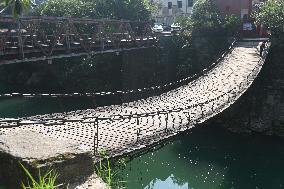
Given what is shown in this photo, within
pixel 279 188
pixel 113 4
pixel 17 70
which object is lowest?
pixel 279 188

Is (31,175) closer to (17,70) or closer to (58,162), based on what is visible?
(58,162)

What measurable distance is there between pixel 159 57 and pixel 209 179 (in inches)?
688

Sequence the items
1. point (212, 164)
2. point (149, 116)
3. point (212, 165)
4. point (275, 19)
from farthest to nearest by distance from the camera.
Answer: point (275, 19) → point (212, 164) → point (212, 165) → point (149, 116)

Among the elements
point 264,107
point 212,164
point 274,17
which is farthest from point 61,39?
point 274,17

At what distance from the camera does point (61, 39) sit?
26484 mm

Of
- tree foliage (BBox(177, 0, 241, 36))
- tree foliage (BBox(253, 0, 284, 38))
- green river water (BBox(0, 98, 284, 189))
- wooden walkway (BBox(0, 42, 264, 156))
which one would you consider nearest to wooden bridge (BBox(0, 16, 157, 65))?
tree foliage (BBox(177, 0, 241, 36))

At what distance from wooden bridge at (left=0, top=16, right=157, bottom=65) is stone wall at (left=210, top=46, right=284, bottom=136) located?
9.82 m

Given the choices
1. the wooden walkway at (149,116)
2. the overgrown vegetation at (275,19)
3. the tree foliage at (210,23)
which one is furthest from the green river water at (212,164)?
the tree foliage at (210,23)

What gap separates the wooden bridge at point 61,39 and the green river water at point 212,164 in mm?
5044

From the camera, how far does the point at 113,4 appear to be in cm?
3797

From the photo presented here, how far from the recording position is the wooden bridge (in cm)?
2095

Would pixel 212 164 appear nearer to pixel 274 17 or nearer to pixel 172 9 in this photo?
pixel 274 17

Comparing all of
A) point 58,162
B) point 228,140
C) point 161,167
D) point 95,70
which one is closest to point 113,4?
point 95,70

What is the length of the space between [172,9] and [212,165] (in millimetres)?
44783
